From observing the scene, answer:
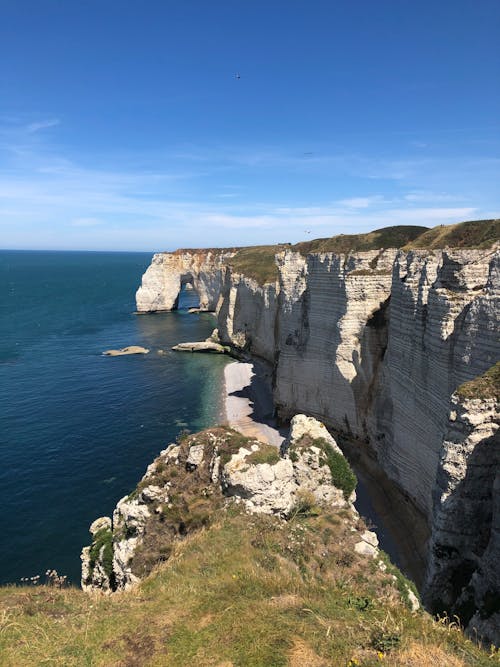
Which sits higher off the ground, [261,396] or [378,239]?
[378,239]

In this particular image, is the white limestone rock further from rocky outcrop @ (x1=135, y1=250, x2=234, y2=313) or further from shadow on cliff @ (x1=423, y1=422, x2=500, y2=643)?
rocky outcrop @ (x1=135, y1=250, x2=234, y2=313)

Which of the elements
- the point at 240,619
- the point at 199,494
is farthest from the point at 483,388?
the point at 199,494

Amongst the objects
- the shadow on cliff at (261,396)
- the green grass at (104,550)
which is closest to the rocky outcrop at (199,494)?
the green grass at (104,550)

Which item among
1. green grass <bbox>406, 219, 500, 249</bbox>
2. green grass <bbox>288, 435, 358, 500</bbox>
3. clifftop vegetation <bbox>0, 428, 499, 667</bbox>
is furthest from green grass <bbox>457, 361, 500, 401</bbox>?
green grass <bbox>406, 219, 500, 249</bbox>

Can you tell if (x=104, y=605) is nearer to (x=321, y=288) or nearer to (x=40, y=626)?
(x=40, y=626)

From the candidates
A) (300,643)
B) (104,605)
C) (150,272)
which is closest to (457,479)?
(300,643)

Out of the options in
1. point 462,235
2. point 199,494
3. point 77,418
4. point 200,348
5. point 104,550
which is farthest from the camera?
point 200,348

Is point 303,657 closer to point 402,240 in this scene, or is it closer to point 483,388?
point 483,388

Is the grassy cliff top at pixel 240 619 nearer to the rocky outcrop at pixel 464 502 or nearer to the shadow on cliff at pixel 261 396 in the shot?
the rocky outcrop at pixel 464 502
